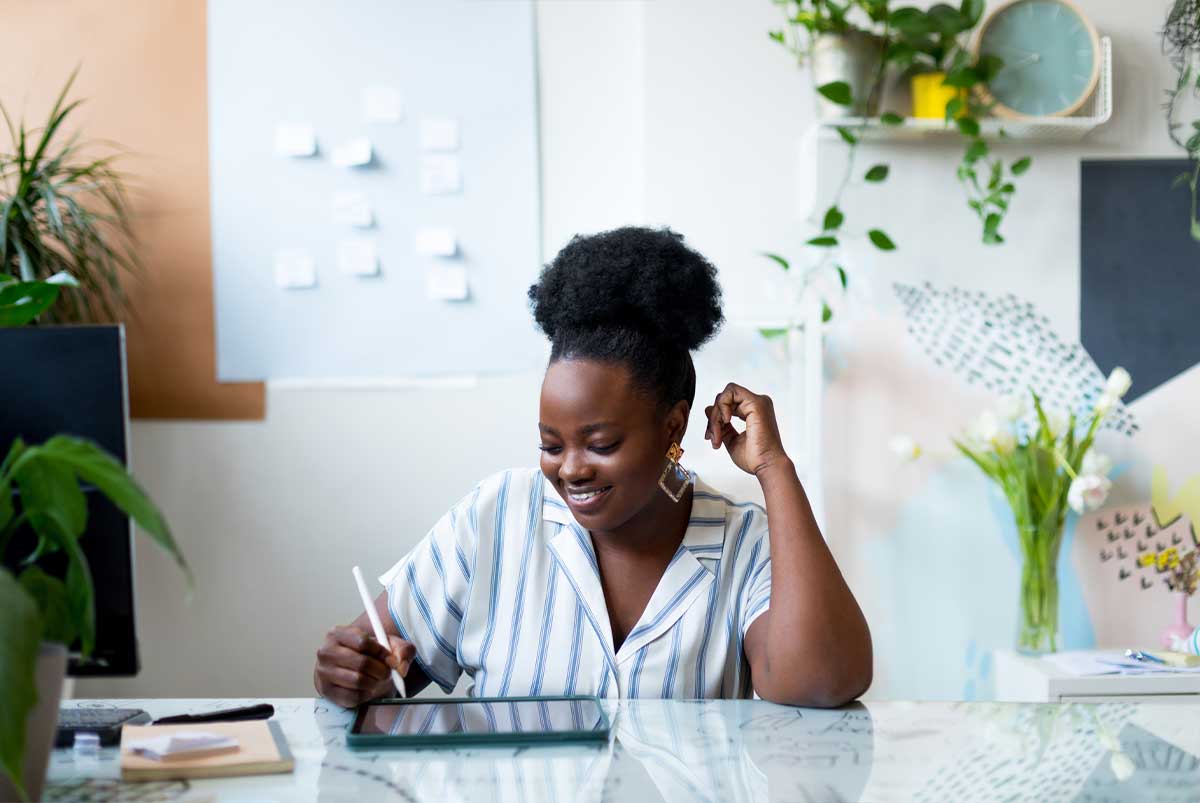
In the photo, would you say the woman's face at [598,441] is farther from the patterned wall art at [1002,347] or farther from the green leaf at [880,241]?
the patterned wall art at [1002,347]

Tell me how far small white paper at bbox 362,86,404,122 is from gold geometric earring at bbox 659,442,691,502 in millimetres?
1617

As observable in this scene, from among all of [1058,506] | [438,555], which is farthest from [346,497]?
[1058,506]

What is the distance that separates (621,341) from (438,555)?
0.37 meters

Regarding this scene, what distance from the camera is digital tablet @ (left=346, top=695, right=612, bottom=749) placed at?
1079mm

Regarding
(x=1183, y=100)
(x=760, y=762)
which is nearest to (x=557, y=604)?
(x=760, y=762)

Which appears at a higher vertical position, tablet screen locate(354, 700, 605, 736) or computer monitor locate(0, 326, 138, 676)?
computer monitor locate(0, 326, 138, 676)

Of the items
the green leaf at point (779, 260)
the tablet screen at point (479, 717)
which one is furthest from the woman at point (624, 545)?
the green leaf at point (779, 260)

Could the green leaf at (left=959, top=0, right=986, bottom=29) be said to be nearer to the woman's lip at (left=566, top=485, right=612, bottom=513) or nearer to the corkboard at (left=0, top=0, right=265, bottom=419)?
the woman's lip at (left=566, top=485, right=612, bottom=513)

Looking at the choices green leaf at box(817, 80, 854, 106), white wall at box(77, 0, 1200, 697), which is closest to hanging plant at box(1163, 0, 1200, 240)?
white wall at box(77, 0, 1200, 697)

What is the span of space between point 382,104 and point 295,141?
23 centimetres

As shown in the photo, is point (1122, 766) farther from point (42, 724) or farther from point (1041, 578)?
point (1041, 578)

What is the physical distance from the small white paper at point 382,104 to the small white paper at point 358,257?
30 cm

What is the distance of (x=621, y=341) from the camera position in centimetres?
145

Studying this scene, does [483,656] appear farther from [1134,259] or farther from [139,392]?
[1134,259]
